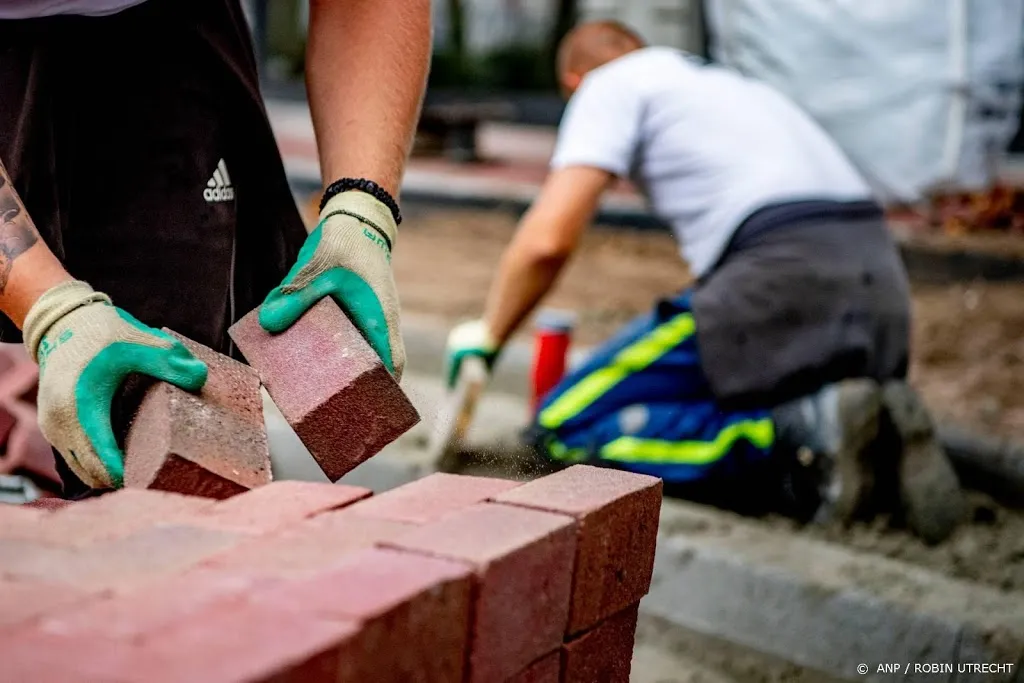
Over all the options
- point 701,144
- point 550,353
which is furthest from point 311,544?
point 550,353

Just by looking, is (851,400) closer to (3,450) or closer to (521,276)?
(521,276)

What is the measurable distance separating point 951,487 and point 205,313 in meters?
2.48

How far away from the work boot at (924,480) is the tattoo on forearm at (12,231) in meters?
2.72

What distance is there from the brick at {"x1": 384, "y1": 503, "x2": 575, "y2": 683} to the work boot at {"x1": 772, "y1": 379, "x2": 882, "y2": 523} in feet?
7.95

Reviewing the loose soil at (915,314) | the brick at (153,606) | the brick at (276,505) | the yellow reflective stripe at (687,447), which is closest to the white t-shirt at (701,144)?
the yellow reflective stripe at (687,447)

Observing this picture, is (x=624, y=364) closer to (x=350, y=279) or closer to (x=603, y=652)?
(x=350, y=279)

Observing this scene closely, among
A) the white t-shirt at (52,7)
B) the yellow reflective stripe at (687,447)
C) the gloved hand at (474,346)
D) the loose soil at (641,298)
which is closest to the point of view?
the white t-shirt at (52,7)

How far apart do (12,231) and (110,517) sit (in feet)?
2.08

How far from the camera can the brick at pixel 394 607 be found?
4.05ft

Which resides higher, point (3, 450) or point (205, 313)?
point (205, 313)

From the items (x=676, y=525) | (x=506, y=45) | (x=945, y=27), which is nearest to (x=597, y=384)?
(x=676, y=525)

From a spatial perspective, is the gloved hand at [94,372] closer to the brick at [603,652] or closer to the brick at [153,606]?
the brick at [153,606]

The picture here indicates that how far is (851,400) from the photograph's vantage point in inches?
151

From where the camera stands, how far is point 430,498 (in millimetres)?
1628
